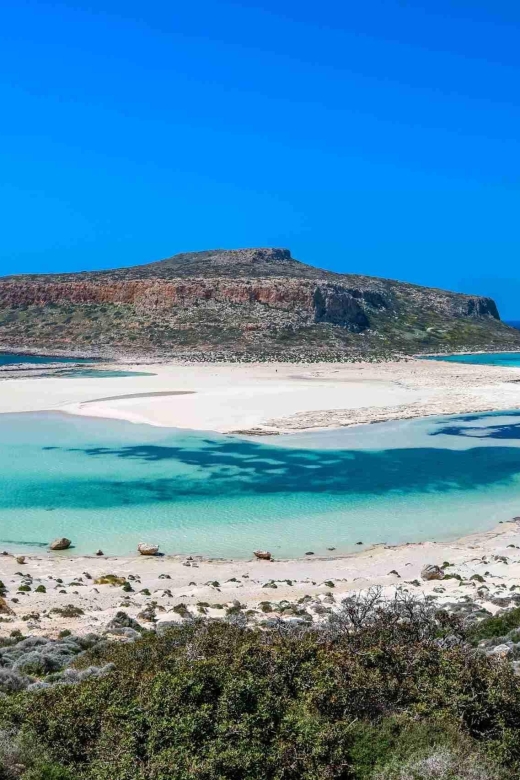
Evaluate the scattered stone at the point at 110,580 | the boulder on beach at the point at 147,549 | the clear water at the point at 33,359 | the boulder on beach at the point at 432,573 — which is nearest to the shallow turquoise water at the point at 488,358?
the clear water at the point at 33,359

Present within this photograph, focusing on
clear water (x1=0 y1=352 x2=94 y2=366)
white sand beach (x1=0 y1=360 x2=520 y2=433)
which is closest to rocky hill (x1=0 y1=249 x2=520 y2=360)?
clear water (x1=0 y1=352 x2=94 y2=366)

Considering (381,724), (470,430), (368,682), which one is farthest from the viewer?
(470,430)

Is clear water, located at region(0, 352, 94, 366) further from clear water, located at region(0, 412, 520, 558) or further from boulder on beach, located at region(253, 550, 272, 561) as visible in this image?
boulder on beach, located at region(253, 550, 272, 561)

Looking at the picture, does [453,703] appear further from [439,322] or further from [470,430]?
[439,322]

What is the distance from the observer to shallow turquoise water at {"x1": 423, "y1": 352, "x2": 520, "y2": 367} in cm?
7656

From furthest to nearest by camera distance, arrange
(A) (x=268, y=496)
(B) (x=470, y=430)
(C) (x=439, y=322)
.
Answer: (C) (x=439, y=322)
(B) (x=470, y=430)
(A) (x=268, y=496)

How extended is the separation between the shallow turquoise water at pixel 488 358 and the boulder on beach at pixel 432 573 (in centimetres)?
6214

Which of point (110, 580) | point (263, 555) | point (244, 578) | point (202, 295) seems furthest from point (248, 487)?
point (202, 295)

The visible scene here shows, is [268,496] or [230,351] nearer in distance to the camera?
[268,496]

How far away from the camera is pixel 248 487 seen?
2267 centimetres

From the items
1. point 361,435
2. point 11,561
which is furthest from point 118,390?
point 11,561

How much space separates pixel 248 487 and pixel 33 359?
2156 inches

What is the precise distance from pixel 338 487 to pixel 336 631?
13.4m

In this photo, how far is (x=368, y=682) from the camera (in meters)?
7.45
